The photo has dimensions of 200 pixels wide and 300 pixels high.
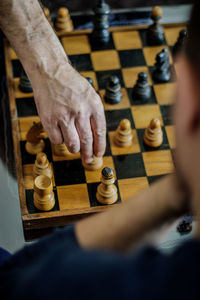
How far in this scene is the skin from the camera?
4.72ft

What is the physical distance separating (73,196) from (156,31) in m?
1.04

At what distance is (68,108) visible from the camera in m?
1.44

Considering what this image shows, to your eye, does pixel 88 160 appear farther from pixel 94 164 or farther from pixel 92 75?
pixel 92 75

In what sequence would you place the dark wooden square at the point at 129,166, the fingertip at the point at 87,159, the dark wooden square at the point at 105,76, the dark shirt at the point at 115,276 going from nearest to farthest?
the dark shirt at the point at 115,276, the fingertip at the point at 87,159, the dark wooden square at the point at 129,166, the dark wooden square at the point at 105,76

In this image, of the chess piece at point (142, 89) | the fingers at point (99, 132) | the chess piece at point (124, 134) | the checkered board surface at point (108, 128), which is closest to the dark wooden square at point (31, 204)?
the checkered board surface at point (108, 128)

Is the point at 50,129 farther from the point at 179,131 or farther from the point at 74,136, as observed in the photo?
the point at 179,131

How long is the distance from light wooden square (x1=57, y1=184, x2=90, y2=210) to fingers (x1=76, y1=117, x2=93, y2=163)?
118 mm

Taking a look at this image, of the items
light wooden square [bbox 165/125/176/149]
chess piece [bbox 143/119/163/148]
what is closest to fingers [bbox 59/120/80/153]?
chess piece [bbox 143/119/163/148]

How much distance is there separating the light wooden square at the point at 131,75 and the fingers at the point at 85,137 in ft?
1.85

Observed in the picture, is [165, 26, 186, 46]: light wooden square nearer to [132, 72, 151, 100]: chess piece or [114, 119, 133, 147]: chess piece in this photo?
[132, 72, 151, 100]: chess piece

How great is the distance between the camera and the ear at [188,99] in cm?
49

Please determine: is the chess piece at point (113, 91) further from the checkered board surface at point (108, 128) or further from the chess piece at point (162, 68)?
the chess piece at point (162, 68)

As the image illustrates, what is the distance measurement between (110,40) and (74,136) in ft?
2.91

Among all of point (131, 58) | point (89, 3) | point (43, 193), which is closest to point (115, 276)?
point (43, 193)
